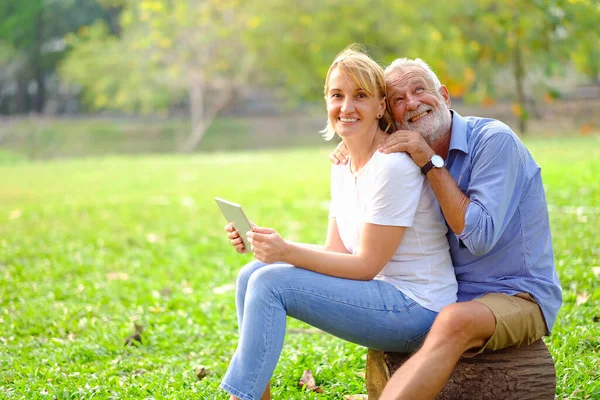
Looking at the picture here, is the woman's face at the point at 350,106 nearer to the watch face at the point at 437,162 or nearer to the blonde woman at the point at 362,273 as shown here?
the blonde woman at the point at 362,273

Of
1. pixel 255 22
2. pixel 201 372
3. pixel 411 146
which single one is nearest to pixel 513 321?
pixel 411 146

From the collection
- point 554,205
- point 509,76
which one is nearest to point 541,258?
point 554,205

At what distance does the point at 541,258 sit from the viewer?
322 cm

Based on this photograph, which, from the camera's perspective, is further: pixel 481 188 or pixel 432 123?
pixel 432 123

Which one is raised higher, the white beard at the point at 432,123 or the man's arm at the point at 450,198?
the white beard at the point at 432,123

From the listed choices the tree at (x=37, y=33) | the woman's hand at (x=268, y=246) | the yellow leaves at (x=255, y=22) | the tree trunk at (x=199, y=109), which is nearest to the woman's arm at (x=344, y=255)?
the woman's hand at (x=268, y=246)

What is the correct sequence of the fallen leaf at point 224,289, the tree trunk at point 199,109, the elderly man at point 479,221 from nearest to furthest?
the elderly man at point 479,221 < the fallen leaf at point 224,289 < the tree trunk at point 199,109

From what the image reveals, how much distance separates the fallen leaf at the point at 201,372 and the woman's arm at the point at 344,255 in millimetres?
1290

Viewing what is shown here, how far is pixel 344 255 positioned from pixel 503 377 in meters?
0.79

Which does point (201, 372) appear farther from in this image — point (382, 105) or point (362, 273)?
point (382, 105)

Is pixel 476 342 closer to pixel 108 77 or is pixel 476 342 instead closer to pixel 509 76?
pixel 509 76

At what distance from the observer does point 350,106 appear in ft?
10.7

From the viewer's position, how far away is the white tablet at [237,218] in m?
3.30

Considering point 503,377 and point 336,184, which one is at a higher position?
point 336,184
